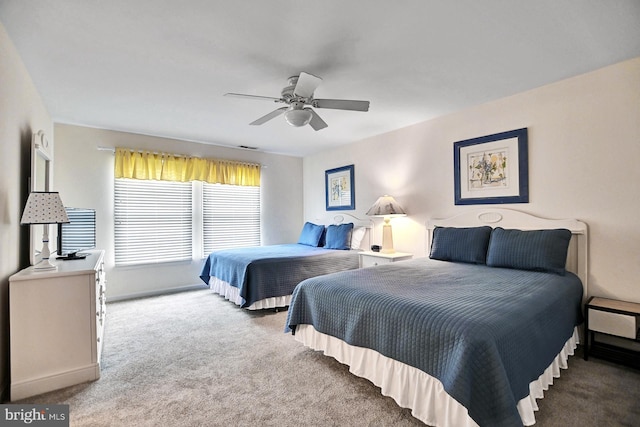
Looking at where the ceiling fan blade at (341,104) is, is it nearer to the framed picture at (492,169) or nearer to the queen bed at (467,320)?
the queen bed at (467,320)

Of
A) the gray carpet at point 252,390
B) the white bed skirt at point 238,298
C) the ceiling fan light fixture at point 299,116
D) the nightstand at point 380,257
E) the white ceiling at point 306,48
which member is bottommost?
the gray carpet at point 252,390

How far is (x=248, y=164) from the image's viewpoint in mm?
5496

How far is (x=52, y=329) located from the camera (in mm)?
2141

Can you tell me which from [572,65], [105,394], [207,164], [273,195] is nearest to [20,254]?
[105,394]

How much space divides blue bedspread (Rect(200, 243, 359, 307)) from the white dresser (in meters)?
1.59

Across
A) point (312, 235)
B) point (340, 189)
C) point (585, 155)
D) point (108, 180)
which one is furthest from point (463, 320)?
point (108, 180)

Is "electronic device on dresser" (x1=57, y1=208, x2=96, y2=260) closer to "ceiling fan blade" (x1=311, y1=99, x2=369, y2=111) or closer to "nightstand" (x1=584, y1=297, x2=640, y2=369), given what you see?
"ceiling fan blade" (x1=311, y1=99, x2=369, y2=111)

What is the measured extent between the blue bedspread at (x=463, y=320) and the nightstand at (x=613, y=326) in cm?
11

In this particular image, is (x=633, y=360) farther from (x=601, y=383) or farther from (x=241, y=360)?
(x=241, y=360)

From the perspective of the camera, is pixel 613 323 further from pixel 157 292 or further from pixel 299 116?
pixel 157 292

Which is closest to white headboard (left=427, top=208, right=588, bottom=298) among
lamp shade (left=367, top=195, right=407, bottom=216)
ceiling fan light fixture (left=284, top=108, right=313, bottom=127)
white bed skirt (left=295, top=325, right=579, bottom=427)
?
lamp shade (left=367, top=195, right=407, bottom=216)

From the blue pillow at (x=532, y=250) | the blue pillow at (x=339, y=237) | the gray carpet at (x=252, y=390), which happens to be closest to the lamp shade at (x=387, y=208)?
the blue pillow at (x=339, y=237)

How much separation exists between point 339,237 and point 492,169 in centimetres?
231

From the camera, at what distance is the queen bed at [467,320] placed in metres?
1.45
